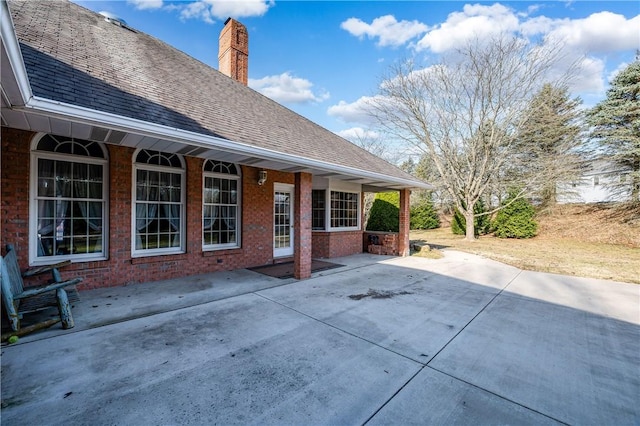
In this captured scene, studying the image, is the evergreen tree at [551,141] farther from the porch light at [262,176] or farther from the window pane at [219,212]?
the window pane at [219,212]

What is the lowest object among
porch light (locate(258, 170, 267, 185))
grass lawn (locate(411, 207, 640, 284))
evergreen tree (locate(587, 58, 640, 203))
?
grass lawn (locate(411, 207, 640, 284))

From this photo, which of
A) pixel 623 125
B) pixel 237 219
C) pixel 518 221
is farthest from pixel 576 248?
pixel 237 219

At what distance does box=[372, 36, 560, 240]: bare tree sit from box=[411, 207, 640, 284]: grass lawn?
3.51 metres

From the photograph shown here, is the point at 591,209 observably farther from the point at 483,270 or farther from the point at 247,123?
the point at 247,123

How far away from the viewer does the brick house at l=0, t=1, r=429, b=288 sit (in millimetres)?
4027

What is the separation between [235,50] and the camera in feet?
33.6

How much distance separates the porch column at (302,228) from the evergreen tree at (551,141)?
1561cm

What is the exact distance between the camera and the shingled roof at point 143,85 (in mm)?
4051

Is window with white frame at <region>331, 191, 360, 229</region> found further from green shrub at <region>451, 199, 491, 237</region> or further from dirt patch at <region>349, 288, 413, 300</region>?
green shrub at <region>451, 199, 491, 237</region>

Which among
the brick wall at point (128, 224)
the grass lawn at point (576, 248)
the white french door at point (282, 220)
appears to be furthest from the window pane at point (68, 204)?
the grass lawn at point (576, 248)

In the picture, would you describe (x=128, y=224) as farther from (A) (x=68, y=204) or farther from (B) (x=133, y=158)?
(B) (x=133, y=158)

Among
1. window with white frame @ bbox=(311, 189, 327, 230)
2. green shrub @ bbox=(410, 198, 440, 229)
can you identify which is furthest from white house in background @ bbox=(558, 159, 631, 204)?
window with white frame @ bbox=(311, 189, 327, 230)

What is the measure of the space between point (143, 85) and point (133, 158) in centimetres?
155

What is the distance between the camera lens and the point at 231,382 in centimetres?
269
